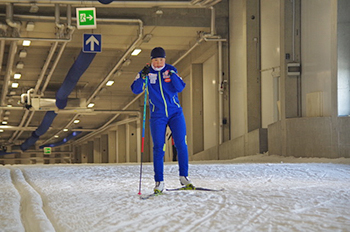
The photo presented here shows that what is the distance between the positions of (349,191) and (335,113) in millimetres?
6463

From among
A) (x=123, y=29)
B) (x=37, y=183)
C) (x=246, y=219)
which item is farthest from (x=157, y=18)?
(x=246, y=219)

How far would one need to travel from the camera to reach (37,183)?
300 inches

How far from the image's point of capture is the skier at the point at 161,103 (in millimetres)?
6203

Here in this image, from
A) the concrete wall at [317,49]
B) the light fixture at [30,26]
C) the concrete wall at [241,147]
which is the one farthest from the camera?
the light fixture at [30,26]

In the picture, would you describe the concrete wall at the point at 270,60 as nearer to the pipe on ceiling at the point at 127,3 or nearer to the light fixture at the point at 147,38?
the pipe on ceiling at the point at 127,3

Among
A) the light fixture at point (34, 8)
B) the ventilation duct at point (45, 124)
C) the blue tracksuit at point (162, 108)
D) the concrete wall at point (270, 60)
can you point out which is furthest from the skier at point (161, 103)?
the ventilation duct at point (45, 124)

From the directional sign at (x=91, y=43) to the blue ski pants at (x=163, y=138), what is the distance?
10.6m

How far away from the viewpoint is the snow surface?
13.5 feet

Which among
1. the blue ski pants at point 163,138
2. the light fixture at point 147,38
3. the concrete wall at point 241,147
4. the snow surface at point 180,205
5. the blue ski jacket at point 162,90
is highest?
the light fixture at point 147,38

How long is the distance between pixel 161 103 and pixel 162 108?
0.18 feet

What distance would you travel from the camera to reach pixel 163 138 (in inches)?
246

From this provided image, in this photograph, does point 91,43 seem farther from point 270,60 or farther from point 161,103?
point 161,103

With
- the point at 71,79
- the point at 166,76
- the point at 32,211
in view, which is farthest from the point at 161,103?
the point at 71,79

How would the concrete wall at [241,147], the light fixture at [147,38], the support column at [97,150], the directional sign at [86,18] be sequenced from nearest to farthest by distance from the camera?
the directional sign at [86,18]
the concrete wall at [241,147]
the light fixture at [147,38]
the support column at [97,150]
